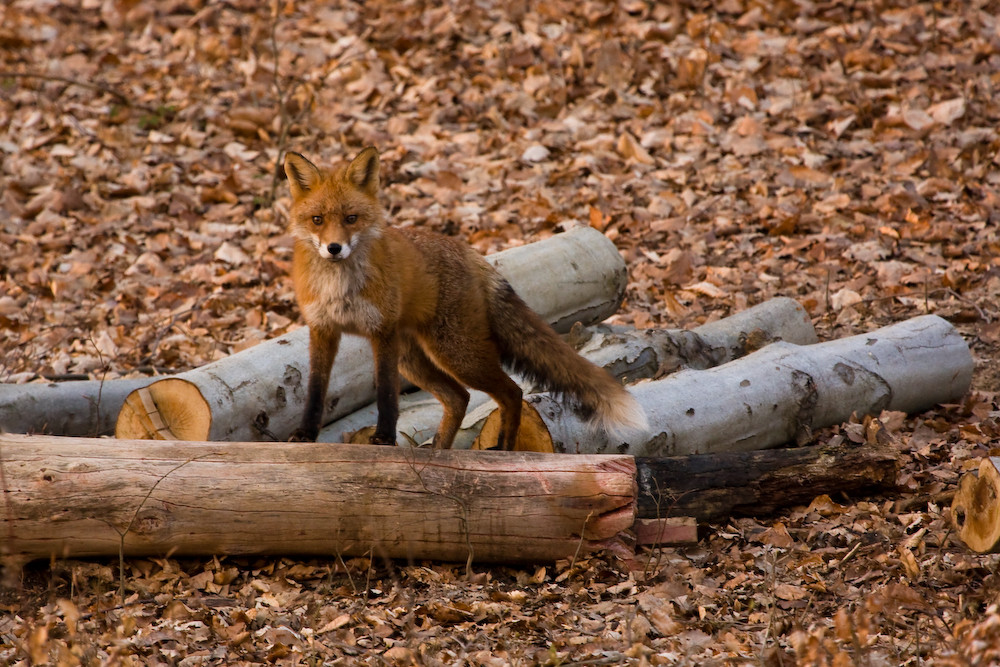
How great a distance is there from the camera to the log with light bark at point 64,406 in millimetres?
5562

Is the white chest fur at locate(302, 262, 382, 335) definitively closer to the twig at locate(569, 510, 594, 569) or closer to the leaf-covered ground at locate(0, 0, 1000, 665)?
the leaf-covered ground at locate(0, 0, 1000, 665)

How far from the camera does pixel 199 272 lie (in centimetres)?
866

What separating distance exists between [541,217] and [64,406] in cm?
480

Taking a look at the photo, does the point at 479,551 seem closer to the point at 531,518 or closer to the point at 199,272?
the point at 531,518

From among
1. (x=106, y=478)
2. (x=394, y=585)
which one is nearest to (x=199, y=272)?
(x=106, y=478)

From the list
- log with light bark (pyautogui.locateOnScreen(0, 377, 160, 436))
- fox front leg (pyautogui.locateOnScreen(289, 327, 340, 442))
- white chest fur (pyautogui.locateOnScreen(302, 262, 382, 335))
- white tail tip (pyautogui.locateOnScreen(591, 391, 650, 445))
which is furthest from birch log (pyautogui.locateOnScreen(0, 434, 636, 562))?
log with light bark (pyautogui.locateOnScreen(0, 377, 160, 436))

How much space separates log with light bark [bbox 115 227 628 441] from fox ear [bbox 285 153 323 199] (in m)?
1.14

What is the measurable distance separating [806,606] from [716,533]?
78 cm

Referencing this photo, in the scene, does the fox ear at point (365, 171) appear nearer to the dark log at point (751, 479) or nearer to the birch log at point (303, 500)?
the birch log at point (303, 500)

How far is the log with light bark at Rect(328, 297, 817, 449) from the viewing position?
5.75m

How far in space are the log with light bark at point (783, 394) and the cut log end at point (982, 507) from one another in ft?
4.59

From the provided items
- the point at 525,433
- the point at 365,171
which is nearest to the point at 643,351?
the point at 525,433

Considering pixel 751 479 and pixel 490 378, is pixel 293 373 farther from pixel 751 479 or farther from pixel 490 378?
pixel 751 479

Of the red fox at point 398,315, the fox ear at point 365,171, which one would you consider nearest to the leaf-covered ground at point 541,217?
the red fox at point 398,315
